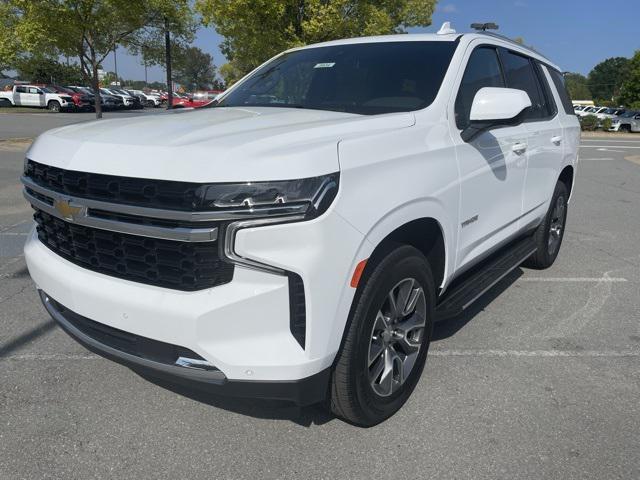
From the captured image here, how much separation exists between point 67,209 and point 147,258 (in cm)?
45

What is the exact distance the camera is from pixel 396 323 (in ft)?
8.95

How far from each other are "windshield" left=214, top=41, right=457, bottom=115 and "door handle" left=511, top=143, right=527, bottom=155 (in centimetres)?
83

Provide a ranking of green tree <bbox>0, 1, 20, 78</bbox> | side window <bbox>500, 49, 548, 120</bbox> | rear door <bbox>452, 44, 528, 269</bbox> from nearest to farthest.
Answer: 1. rear door <bbox>452, 44, 528, 269</bbox>
2. side window <bbox>500, 49, 548, 120</bbox>
3. green tree <bbox>0, 1, 20, 78</bbox>

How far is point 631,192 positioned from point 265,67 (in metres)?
9.00

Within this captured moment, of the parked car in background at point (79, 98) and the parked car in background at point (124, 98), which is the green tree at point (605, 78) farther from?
the parked car in background at point (79, 98)

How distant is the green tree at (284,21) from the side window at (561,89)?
34.4 ft

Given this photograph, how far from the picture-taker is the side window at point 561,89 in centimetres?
520

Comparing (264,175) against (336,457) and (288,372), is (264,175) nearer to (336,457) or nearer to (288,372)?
(288,372)

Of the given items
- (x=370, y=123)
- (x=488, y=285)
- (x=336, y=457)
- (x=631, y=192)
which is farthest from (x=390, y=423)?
(x=631, y=192)

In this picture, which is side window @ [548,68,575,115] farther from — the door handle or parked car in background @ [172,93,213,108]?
parked car in background @ [172,93,213,108]

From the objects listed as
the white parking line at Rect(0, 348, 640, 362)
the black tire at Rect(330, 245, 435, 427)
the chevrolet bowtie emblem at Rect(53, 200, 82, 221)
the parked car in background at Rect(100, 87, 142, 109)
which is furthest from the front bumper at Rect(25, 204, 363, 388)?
the parked car in background at Rect(100, 87, 142, 109)

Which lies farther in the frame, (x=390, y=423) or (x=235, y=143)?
(x=390, y=423)

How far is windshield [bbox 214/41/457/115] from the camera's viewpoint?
3.19m

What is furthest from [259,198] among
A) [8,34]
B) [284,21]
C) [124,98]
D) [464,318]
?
[124,98]
